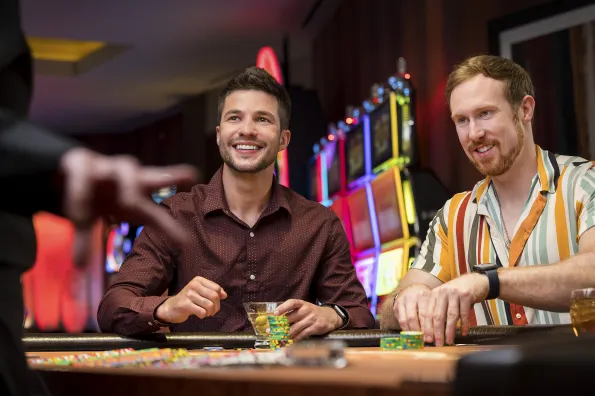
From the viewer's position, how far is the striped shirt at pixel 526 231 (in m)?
2.44

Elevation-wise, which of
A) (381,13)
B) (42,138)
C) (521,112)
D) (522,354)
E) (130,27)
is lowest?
(522,354)

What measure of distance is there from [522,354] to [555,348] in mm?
31

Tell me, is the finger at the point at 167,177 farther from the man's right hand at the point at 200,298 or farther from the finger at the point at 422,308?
the man's right hand at the point at 200,298

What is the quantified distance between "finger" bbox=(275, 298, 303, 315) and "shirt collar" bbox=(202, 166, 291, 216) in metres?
0.81

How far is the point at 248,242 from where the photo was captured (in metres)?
2.88

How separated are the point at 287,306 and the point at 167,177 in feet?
4.83

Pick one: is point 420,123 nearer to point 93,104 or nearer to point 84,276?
point 84,276

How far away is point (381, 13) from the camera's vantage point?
233 inches

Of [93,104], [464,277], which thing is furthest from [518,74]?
[93,104]

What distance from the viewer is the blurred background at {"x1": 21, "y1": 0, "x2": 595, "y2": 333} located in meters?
4.05

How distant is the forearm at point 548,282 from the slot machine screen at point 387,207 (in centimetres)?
258

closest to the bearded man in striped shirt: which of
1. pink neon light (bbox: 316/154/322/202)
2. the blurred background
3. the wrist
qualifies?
the wrist

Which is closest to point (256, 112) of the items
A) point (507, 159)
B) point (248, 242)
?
point (248, 242)

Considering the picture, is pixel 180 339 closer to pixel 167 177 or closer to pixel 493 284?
pixel 493 284
